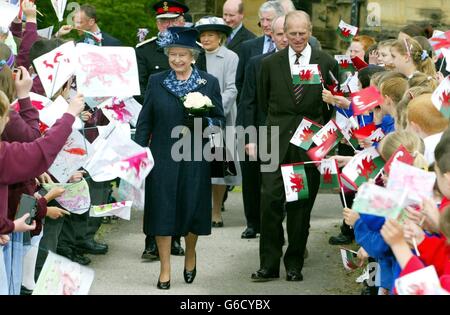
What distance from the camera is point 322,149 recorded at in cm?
931

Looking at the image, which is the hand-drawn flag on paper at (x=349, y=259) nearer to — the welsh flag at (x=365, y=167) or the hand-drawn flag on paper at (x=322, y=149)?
the hand-drawn flag on paper at (x=322, y=149)

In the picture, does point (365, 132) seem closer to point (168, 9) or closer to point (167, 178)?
point (167, 178)

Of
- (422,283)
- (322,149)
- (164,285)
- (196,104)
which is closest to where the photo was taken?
(422,283)

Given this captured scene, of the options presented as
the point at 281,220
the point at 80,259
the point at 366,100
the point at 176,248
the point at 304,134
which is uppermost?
the point at 366,100

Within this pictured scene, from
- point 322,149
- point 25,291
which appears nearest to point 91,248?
point 25,291

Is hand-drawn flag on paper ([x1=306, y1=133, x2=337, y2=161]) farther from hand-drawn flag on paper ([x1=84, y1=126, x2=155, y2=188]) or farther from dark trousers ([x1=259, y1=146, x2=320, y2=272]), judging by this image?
hand-drawn flag on paper ([x1=84, y1=126, x2=155, y2=188])

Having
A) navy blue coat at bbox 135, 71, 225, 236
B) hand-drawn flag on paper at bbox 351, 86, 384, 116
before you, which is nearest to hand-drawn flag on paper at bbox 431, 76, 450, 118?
hand-drawn flag on paper at bbox 351, 86, 384, 116

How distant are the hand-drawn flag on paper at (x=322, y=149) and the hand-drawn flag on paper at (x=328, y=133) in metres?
0.02

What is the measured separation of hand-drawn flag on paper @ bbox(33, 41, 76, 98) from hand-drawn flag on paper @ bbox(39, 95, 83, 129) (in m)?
0.09

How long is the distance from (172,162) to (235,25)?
16.3 feet

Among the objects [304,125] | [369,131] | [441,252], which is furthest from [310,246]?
[441,252]

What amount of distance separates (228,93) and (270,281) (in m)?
3.07

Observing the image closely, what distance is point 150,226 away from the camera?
992cm

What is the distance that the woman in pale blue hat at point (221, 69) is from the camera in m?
13.0
